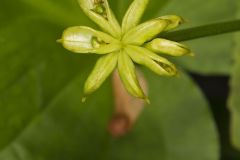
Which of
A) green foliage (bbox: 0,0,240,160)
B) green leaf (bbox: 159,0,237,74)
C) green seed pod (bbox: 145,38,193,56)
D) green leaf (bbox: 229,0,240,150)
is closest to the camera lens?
green seed pod (bbox: 145,38,193,56)

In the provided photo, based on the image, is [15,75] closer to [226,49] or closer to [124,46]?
[124,46]

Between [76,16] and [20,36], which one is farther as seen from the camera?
[76,16]

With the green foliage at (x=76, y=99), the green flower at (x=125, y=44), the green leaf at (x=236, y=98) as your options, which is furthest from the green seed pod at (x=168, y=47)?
the green leaf at (x=236, y=98)

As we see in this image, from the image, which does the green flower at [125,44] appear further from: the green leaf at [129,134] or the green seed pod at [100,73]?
the green leaf at [129,134]

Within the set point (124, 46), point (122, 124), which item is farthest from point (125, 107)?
point (124, 46)

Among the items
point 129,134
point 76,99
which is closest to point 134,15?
point 76,99

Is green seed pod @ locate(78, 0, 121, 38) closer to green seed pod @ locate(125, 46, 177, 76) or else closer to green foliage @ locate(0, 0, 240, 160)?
green seed pod @ locate(125, 46, 177, 76)

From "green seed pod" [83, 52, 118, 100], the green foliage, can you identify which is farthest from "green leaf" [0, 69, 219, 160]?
"green seed pod" [83, 52, 118, 100]
